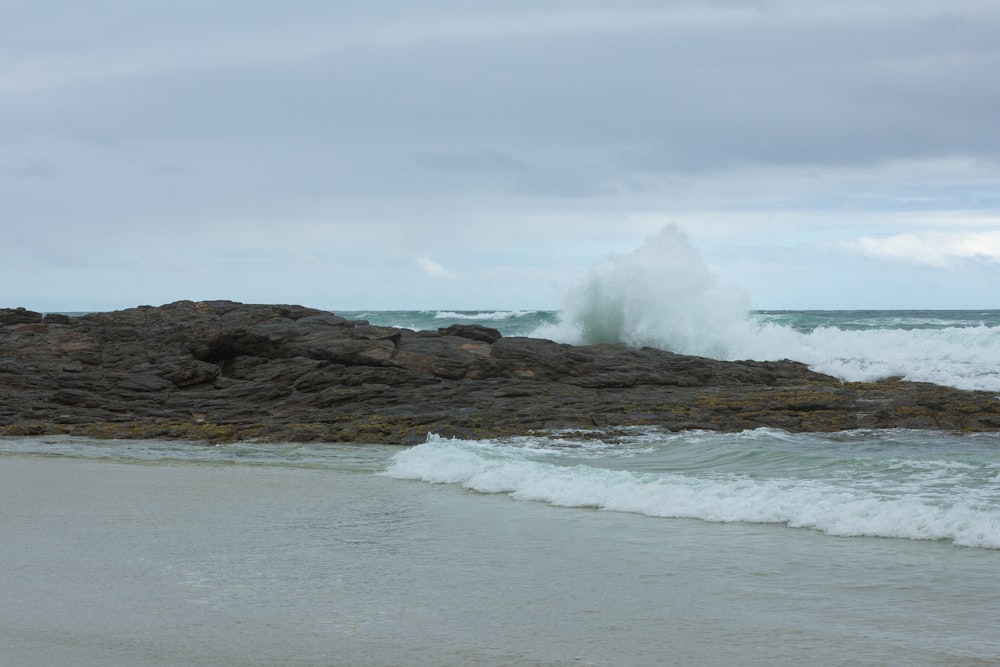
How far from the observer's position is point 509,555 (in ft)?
23.1

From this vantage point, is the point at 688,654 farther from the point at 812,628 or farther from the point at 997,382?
the point at 997,382

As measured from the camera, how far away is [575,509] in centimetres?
927

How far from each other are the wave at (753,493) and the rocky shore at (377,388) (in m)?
3.59

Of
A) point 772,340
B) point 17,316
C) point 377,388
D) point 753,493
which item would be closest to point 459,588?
point 753,493

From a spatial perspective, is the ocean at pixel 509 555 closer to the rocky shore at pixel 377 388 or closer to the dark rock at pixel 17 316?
the rocky shore at pixel 377 388

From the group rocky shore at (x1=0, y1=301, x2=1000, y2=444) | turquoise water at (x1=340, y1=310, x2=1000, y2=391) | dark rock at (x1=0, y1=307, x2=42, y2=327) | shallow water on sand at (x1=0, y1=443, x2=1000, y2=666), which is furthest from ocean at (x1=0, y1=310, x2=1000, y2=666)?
turquoise water at (x1=340, y1=310, x2=1000, y2=391)

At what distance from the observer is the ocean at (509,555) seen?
4.86 m

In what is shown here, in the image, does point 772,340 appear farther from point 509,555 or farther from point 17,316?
point 509,555

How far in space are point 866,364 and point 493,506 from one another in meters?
18.5

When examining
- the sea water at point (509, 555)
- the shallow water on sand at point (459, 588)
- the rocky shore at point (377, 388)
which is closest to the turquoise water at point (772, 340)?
the rocky shore at point (377, 388)

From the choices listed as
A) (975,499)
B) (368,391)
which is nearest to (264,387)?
(368,391)

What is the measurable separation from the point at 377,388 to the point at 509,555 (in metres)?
11.3

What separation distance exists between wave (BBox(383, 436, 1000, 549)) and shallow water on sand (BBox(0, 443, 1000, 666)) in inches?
10.5

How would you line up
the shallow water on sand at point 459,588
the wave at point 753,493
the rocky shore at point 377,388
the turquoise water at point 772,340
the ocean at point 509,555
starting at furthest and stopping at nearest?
1. the turquoise water at point 772,340
2. the rocky shore at point 377,388
3. the wave at point 753,493
4. the ocean at point 509,555
5. the shallow water on sand at point 459,588
